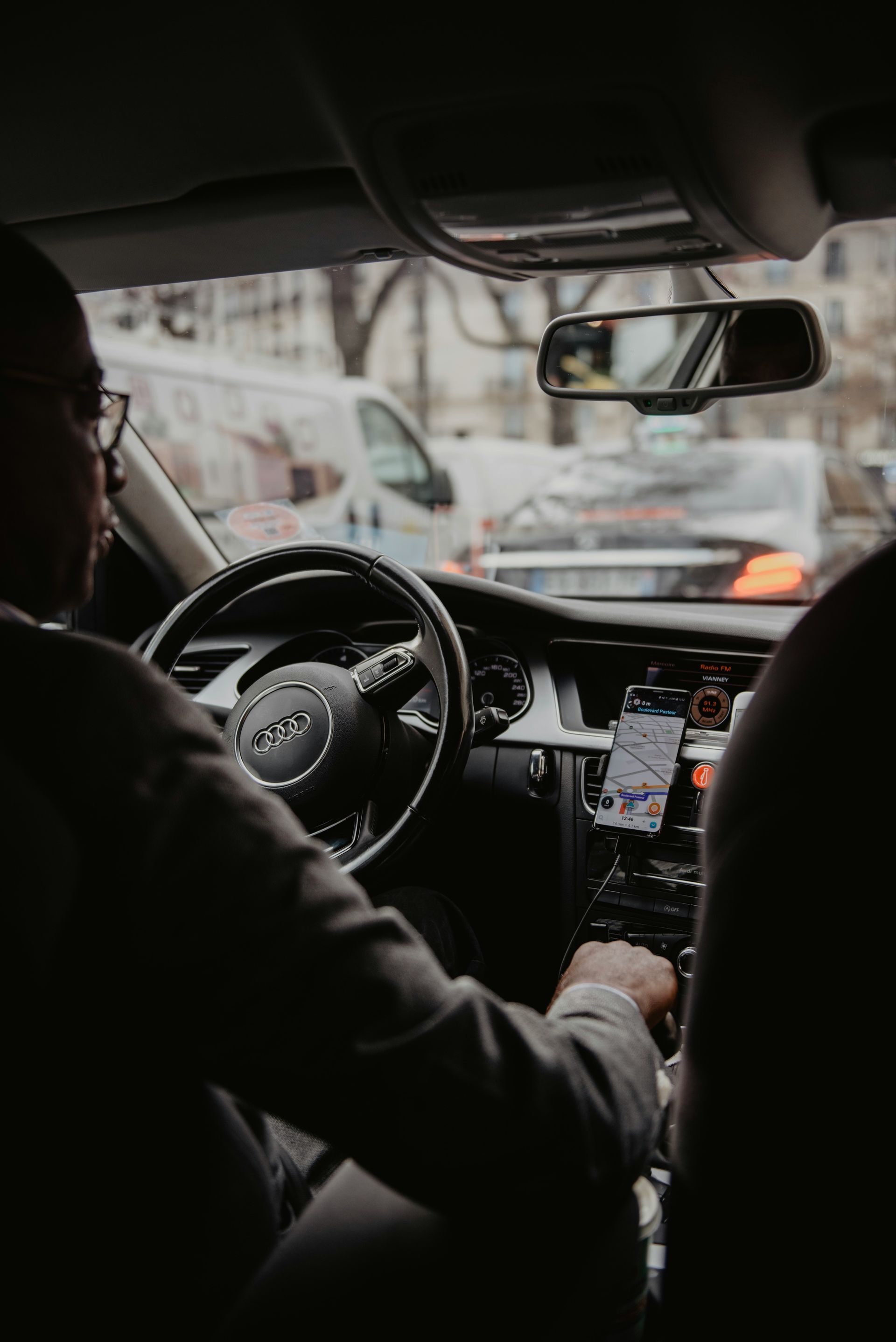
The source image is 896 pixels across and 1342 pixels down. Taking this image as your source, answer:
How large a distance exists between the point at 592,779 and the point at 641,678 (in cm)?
32

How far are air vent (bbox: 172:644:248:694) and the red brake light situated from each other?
6440 millimetres

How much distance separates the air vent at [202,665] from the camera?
3.17 meters

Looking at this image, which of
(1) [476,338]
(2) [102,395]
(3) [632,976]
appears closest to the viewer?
(2) [102,395]

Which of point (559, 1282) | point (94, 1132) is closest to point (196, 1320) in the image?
point (94, 1132)

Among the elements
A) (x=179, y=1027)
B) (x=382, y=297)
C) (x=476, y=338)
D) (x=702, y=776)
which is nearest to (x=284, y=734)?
(x=702, y=776)

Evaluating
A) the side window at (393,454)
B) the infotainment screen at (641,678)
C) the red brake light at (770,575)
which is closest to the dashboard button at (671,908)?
the infotainment screen at (641,678)

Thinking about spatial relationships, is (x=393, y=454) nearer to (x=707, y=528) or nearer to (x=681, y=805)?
(x=707, y=528)

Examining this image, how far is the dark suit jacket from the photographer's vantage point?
3.26ft

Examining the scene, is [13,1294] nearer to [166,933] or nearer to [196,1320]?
[196,1320]

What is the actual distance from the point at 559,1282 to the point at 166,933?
0.59m

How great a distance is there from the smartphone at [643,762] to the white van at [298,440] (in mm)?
5782

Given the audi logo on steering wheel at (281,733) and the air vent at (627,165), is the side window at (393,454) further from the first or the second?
the air vent at (627,165)

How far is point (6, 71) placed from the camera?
1.67 meters

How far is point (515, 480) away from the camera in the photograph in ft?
49.5
